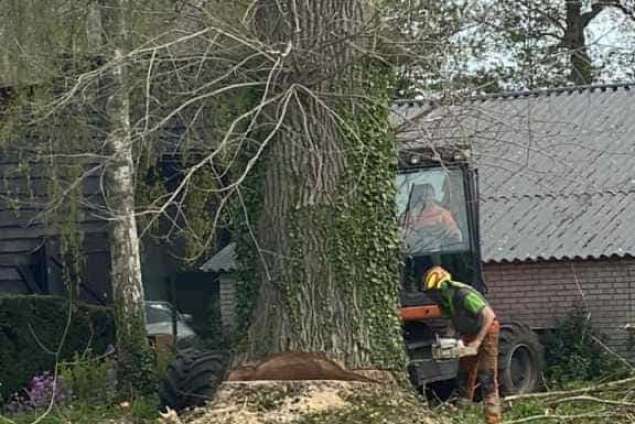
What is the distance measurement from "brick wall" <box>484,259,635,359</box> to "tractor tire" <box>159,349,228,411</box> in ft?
20.1

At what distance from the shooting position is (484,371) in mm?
11828

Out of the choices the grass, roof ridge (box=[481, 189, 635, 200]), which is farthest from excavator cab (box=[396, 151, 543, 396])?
roof ridge (box=[481, 189, 635, 200])

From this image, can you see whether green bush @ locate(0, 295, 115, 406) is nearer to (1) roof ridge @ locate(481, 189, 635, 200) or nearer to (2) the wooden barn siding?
(2) the wooden barn siding

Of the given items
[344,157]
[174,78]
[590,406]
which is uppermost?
[174,78]

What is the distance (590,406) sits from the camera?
10.4 m

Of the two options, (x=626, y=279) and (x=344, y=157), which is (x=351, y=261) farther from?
(x=626, y=279)

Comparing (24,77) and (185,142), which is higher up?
(24,77)

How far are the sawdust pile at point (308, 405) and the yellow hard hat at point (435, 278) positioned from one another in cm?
283

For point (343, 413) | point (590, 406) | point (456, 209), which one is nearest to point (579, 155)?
point (456, 209)

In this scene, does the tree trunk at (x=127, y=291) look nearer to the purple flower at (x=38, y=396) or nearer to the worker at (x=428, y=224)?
the purple flower at (x=38, y=396)

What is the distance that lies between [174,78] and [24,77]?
4931 mm

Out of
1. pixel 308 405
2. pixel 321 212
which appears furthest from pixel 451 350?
pixel 308 405

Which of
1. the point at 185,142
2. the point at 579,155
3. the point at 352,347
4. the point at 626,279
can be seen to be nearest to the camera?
the point at 352,347

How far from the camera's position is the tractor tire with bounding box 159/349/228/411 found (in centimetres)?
1253
